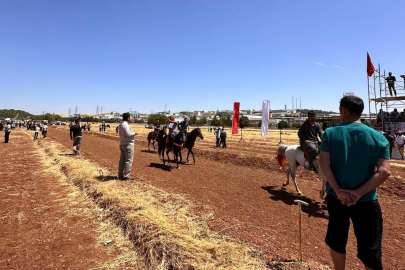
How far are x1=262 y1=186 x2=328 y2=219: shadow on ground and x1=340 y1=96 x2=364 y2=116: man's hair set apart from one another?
12.9 ft

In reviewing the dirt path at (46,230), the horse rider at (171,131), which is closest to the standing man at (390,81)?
the horse rider at (171,131)

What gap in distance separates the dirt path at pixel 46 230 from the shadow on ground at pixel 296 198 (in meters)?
4.79

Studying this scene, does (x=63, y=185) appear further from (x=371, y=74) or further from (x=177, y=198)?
(x=371, y=74)

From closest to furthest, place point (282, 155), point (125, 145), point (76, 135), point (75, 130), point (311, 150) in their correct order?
point (311, 150) < point (125, 145) < point (282, 155) < point (75, 130) < point (76, 135)

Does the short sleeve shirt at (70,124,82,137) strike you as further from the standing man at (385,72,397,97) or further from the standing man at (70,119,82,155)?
the standing man at (385,72,397,97)

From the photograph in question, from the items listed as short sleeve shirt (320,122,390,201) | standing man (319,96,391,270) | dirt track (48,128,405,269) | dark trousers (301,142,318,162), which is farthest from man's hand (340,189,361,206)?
dark trousers (301,142,318,162)

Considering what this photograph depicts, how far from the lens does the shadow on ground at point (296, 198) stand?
566 centimetres

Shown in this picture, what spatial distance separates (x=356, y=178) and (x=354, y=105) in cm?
80

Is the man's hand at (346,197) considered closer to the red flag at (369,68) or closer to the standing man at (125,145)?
the standing man at (125,145)

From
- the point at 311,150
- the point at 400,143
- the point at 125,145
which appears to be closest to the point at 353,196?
the point at 311,150

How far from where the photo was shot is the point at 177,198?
19.3 feet

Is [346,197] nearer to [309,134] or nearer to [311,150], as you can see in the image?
[311,150]

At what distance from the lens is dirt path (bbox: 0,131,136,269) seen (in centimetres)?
345

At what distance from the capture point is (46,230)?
14.3 ft
